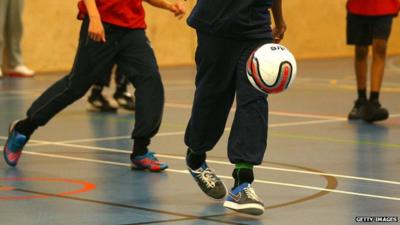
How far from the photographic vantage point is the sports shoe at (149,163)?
289 inches

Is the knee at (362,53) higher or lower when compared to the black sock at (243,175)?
lower

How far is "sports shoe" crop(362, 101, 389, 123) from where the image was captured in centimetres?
1006

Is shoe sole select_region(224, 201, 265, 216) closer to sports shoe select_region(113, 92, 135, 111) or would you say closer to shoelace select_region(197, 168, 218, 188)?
shoelace select_region(197, 168, 218, 188)

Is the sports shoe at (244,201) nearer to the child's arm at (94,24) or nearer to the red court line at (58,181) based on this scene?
the red court line at (58,181)

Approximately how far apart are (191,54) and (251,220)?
13977 mm

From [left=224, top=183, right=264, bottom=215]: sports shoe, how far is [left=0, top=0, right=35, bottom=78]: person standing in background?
1078cm

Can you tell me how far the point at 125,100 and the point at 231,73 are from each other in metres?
5.63

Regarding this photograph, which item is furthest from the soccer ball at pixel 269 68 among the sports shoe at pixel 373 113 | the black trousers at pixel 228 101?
the sports shoe at pixel 373 113

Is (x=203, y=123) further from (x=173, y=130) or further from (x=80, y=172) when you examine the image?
(x=173, y=130)

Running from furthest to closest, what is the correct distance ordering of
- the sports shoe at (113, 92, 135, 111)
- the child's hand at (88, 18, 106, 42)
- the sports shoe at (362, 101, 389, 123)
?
the sports shoe at (113, 92, 135, 111)
the sports shoe at (362, 101, 389, 123)
the child's hand at (88, 18, 106, 42)

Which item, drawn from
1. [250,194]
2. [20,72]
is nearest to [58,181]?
[250,194]

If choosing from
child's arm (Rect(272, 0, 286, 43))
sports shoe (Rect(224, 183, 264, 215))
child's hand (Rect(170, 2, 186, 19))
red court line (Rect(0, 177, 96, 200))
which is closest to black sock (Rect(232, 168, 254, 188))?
sports shoe (Rect(224, 183, 264, 215))

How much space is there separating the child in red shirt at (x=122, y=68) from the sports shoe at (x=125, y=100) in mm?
3896

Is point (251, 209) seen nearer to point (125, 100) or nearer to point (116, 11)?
point (116, 11)
